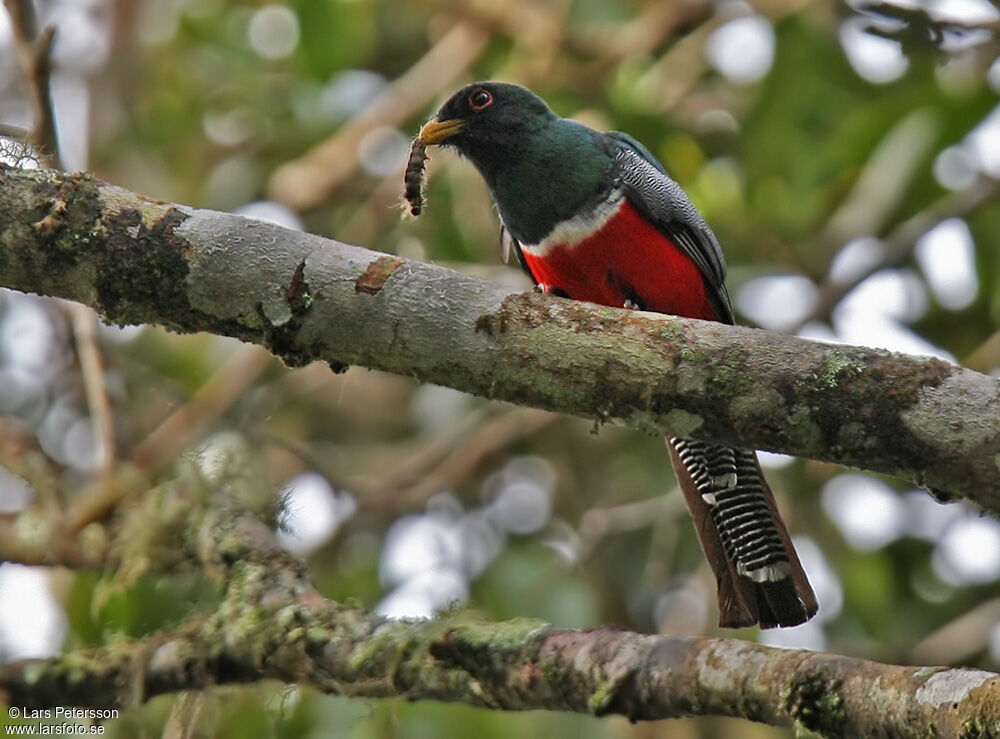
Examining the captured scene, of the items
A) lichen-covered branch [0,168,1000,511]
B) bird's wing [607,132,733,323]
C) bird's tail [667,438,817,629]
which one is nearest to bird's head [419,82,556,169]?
bird's wing [607,132,733,323]

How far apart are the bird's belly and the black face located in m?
0.45

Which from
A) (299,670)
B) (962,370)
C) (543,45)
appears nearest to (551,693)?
(299,670)

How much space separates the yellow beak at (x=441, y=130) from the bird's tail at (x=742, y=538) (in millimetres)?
1382

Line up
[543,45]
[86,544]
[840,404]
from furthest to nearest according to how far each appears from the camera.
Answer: [543,45]
[86,544]
[840,404]

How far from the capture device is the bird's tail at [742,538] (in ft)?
11.9

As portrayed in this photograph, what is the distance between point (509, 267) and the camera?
658cm

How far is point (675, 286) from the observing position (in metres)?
4.25

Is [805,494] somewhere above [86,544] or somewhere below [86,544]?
below

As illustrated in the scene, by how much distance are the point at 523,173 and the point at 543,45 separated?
2611 millimetres

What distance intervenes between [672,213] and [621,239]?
0.23 metres

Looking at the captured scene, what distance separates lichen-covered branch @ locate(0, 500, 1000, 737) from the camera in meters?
2.58

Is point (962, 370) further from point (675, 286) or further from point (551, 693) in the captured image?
point (675, 286)

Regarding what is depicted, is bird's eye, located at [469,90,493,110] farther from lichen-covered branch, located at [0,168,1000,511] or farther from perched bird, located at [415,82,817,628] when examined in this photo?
lichen-covered branch, located at [0,168,1000,511]

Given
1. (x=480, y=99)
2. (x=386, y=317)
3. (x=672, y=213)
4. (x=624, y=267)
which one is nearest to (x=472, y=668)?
(x=386, y=317)
